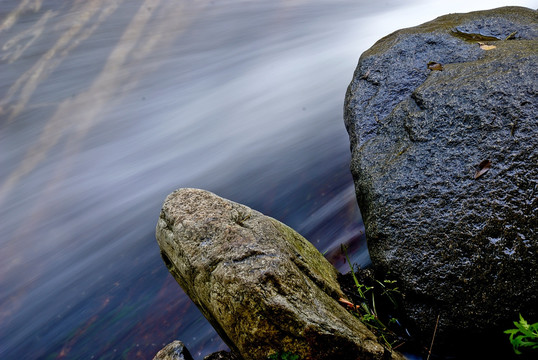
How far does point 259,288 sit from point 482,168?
1.56 meters

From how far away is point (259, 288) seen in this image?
2.10 meters

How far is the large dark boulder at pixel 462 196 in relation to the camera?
2.49 meters

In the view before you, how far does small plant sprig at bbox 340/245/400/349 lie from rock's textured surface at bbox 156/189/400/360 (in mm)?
305

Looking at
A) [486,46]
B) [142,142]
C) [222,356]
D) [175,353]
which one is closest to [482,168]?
[486,46]

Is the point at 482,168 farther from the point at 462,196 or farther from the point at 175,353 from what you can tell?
the point at 175,353

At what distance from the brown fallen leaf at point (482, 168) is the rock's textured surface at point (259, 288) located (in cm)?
113

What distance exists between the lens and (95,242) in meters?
5.14

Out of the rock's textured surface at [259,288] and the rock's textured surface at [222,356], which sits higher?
the rock's textured surface at [259,288]

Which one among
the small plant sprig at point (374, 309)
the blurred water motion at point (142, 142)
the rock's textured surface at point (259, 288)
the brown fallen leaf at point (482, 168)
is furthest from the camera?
the blurred water motion at point (142, 142)

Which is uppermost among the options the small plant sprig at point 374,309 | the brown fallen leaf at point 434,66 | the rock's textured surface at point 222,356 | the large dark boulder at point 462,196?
the brown fallen leaf at point 434,66

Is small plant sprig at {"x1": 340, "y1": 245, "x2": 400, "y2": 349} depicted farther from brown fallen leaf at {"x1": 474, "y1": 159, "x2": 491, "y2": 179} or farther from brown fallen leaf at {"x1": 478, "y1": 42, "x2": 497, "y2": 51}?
brown fallen leaf at {"x1": 478, "y1": 42, "x2": 497, "y2": 51}

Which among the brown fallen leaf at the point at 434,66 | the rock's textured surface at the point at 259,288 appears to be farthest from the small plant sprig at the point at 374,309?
the brown fallen leaf at the point at 434,66

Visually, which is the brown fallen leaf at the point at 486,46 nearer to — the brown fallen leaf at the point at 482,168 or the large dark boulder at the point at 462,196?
the large dark boulder at the point at 462,196

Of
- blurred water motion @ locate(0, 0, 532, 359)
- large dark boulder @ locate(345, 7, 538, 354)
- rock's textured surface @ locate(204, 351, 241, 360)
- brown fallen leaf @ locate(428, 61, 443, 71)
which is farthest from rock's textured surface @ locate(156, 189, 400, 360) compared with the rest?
brown fallen leaf @ locate(428, 61, 443, 71)
